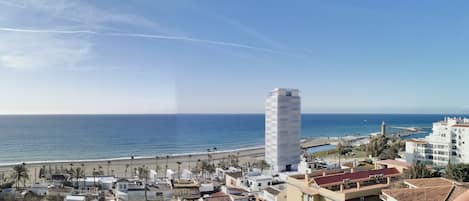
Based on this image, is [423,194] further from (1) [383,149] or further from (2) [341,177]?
(1) [383,149]

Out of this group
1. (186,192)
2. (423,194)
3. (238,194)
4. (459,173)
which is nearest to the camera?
(423,194)

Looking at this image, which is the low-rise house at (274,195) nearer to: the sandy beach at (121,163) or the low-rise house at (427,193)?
the low-rise house at (427,193)

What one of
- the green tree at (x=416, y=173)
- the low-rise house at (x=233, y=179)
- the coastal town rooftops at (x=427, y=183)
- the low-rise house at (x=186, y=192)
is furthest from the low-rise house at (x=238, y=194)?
the coastal town rooftops at (x=427, y=183)

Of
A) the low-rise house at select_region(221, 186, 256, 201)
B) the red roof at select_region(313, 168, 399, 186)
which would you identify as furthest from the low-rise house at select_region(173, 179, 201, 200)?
the red roof at select_region(313, 168, 399, 186)

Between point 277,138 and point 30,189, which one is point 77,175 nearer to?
point 30,189

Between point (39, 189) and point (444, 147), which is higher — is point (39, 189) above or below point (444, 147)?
below

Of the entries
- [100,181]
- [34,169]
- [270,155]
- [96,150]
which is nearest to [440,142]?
[270,155]

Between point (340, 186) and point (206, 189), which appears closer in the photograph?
point (340, 186)

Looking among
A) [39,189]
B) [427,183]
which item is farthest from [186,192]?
[427,183]
